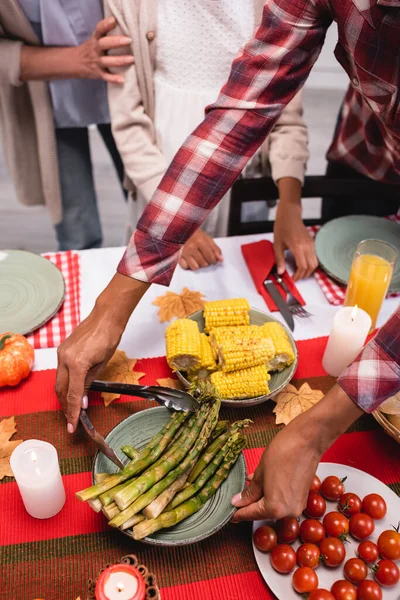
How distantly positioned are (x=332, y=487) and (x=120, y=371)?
0.67m

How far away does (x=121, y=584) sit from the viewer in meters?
0.91

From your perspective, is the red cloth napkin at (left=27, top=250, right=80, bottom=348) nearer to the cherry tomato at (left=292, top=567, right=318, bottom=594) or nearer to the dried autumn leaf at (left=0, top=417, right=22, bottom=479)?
the dried autumn leaf at (left=0, top=417, right=22, bottom=479)

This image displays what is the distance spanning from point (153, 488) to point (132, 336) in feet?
1.94

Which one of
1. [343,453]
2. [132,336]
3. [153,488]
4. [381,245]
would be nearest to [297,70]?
[381,245]

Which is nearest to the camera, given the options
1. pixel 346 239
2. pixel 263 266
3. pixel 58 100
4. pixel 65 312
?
pixel 65 312

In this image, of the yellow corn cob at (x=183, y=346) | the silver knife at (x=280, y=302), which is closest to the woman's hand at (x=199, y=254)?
the silver knife at (x=280, y=302)

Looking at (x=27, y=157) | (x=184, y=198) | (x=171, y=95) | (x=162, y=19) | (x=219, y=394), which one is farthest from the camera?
(x=27, y=157)

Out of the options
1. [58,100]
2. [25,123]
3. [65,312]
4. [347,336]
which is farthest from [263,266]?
[25,123]

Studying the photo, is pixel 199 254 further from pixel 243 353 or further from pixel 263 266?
pixel 243 353

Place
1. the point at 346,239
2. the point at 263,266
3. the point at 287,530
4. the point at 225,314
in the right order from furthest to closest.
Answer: the point at 346,239 < the point at 263,266 < the point at 225,314 < the point at 287,530

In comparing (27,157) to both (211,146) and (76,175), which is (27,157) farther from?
(211,146)

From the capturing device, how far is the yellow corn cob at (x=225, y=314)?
1542 millimetres

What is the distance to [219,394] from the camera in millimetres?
1331

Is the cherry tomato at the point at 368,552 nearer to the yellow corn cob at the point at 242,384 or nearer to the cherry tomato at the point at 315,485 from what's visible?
the cherry tomato at the point at 315,485
